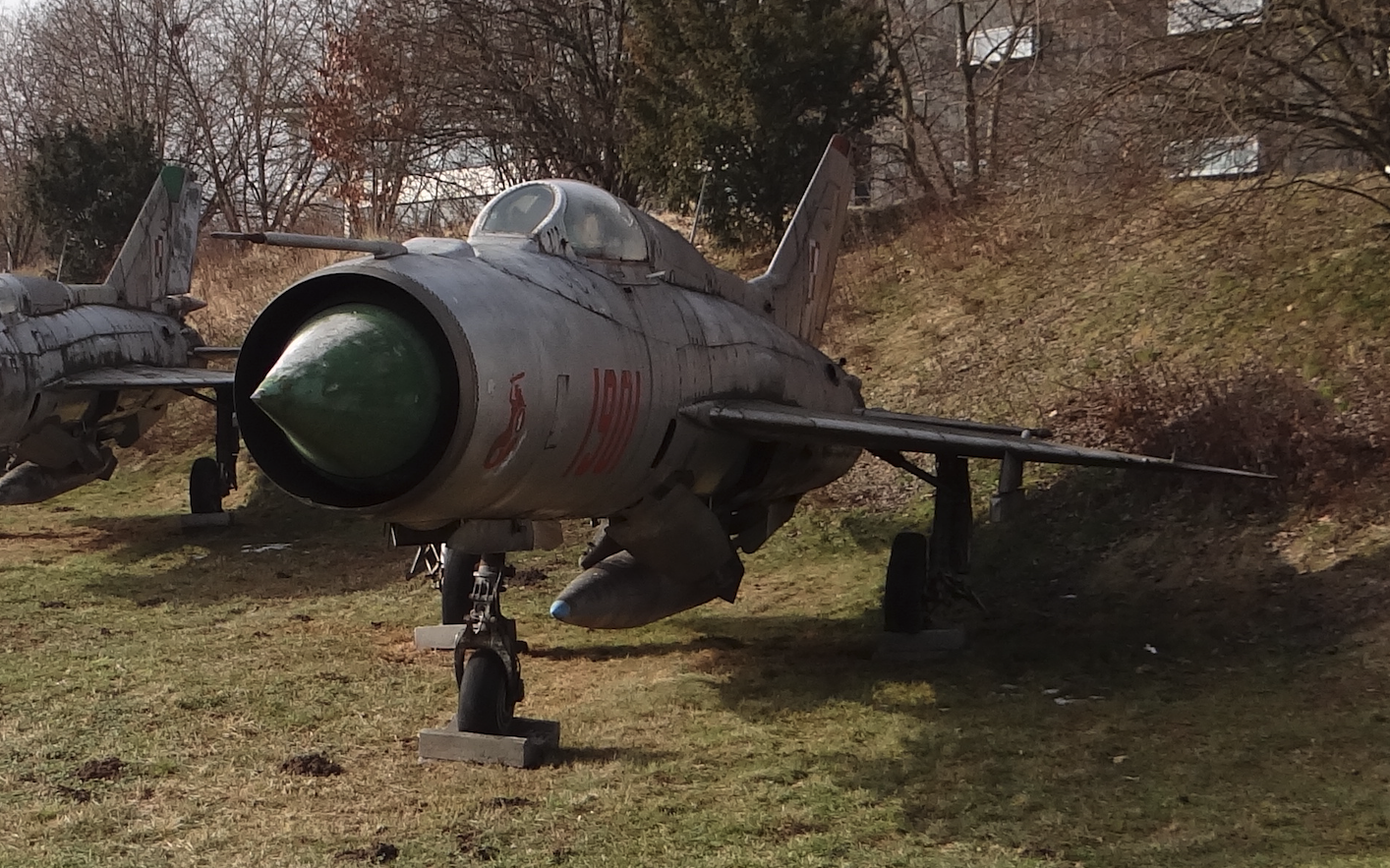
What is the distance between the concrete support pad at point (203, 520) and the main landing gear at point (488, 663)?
991cm

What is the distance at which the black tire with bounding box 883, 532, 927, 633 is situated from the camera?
9453 millimetres

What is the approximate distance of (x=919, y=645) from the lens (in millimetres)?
9352

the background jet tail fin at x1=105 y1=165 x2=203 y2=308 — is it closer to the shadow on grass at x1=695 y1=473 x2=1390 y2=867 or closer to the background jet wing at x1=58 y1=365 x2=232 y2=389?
the background jet wing at x1=58 y1=365 x2=232 y2=389

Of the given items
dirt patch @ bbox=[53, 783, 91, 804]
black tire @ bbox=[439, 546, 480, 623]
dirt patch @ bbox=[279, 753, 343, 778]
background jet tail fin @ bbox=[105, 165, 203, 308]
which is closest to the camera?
dirt patch @ bbox=[53, 783, 91, 804]

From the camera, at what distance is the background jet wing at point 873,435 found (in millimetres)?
7465

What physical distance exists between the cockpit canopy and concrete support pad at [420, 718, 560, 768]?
104 inches

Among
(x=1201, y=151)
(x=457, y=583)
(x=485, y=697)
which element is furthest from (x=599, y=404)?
(x=1201, y=151)

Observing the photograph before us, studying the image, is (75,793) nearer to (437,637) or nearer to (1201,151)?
(437,637)

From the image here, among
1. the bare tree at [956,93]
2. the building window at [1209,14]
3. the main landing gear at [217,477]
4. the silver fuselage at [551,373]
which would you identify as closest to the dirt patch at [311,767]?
the silver fuselage at [551,373]

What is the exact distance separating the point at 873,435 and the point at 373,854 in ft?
13.3

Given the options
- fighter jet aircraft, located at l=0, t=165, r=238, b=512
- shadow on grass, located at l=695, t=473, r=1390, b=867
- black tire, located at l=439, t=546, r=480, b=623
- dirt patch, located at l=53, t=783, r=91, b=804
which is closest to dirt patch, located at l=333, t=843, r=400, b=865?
dirt patch, located at l=53, t=783, r=91, b=804

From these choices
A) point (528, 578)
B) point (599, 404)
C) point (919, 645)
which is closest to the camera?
point (599, 404)

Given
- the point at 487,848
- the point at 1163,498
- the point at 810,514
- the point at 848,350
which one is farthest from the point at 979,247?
the point at 487,848

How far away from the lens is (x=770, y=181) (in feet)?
68.5
